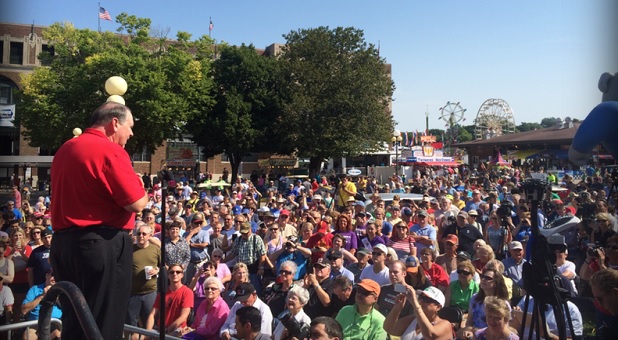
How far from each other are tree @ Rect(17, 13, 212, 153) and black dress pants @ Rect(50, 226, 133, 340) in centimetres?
2677

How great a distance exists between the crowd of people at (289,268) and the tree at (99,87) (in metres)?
19.4

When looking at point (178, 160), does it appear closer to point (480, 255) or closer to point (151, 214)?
point (151, 214)

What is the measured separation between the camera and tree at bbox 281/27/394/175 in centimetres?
3500

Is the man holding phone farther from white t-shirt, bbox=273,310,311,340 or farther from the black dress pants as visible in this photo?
the black dress pants

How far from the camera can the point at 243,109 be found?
116ft

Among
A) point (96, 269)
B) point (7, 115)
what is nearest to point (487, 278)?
point (96, 269)

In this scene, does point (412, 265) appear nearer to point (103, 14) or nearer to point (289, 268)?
point (289, 268)

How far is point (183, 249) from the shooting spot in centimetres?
729

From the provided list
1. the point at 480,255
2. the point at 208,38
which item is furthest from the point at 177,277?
the point at 208,38

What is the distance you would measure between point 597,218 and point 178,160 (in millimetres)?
34263

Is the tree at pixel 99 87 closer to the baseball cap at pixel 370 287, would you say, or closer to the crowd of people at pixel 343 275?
the crowd of people at pixel 343 275

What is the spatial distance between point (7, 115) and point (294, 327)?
114 ft

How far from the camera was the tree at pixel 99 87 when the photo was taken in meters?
27.5

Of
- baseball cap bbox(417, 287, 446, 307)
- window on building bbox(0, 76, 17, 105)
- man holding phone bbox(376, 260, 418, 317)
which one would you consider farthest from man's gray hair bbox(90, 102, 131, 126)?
window on building bbox(0, 76, 17, 105)
